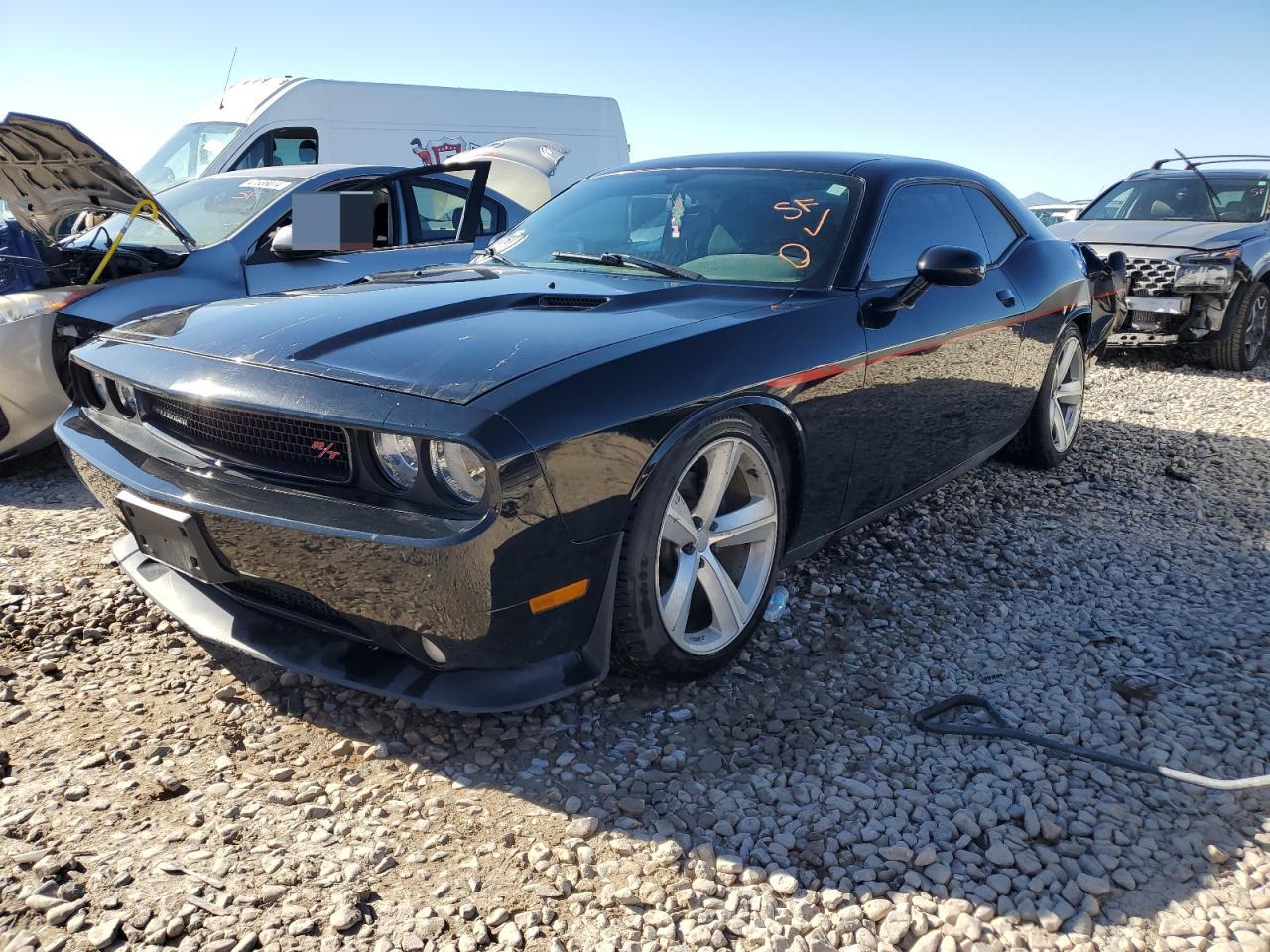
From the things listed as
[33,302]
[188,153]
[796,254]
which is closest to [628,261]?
[796,254]

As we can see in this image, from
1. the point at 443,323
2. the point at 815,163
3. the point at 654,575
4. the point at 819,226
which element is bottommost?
the point at 654,575

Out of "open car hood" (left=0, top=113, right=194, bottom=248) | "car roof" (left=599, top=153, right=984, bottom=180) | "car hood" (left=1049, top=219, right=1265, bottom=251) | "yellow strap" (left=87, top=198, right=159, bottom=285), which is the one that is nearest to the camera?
"car roof" (left=599, top=153, right=984, bottom=180)

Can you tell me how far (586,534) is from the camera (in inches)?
87.9

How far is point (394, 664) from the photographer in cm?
232

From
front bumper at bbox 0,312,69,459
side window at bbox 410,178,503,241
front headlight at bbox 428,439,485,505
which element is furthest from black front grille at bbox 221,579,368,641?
side window at bbox 410,178,503,241

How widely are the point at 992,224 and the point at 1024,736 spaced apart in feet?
8.36

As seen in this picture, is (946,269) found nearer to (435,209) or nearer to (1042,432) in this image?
(1042,432)

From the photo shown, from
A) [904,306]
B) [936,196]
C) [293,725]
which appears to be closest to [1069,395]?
[936,196]

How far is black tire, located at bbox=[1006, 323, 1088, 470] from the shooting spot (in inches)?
184

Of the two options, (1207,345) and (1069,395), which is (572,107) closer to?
(1207,345)

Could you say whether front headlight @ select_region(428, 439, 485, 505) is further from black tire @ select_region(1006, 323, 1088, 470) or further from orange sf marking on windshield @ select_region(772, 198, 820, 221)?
black tire @ select_region(1006, 323, 1088, 470)

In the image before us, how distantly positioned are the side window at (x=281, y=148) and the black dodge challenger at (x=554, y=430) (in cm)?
872

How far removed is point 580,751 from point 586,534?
602mm

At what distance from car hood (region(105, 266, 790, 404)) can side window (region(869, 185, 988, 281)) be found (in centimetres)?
52
